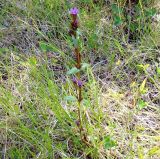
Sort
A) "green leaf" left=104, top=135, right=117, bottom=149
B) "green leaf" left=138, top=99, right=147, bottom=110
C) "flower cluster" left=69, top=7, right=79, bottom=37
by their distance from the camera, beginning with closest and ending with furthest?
"flower cluster" left=69, top=7, right=79, bottom=37, "green leaf" left=104, top=135, right=117, bottom=149, "green leaf" left=138, top=99, right=147, bottom=110

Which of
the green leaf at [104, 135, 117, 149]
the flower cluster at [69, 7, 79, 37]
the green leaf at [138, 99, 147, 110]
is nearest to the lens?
the flower cluster at [69, 7, 79, 37]

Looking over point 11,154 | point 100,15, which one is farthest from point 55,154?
point 100,15

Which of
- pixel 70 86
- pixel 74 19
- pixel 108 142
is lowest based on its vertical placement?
pixel 108 142

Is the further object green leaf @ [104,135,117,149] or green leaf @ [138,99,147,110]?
green leaf @ [138,99,147,110]

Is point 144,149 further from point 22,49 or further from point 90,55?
point 22,49

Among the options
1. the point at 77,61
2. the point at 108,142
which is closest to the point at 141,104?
the point at 108,142

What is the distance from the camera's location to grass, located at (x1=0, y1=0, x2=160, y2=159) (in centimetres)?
164

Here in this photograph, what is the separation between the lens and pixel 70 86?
190 cm

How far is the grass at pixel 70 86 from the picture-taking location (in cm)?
164

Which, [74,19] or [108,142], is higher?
[74,19]

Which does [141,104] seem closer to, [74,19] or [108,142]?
[108,142]

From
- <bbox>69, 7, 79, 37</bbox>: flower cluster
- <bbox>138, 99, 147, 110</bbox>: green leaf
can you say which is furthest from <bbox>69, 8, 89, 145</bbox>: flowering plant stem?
<bbox>138, 99, 147, 110</bbox>: green leaf

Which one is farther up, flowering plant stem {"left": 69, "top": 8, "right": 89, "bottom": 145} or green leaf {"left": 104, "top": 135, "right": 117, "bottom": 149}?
flowering plant stem {"left": 69, "top": 8, "right": 89, "bottom": 145}

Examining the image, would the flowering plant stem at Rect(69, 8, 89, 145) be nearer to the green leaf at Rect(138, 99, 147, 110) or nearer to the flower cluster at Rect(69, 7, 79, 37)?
the flower cluster at Rect(69, 7, 79, 37)
